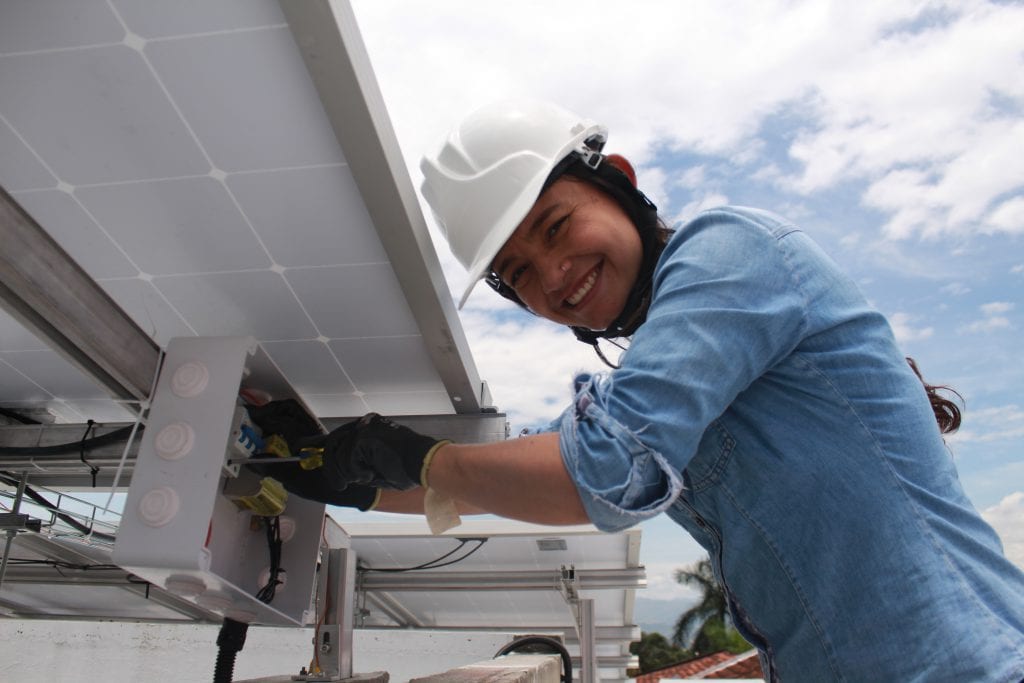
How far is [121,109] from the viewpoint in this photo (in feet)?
8.18

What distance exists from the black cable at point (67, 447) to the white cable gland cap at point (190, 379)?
1470 millimetres

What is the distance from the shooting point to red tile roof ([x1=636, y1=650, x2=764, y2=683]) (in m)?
24.9

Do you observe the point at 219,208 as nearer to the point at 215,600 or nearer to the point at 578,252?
the point at 215,600

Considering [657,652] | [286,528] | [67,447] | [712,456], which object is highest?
[657,652]

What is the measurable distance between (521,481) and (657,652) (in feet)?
166

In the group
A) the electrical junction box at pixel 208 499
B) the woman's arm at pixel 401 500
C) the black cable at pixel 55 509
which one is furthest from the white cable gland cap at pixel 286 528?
the black cable at pixel 55 509

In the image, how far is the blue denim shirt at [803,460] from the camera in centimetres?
127

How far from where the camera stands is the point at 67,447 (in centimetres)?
405

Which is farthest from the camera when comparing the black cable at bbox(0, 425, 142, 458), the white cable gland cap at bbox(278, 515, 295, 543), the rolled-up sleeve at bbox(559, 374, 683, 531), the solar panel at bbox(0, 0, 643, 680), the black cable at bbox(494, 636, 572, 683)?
the black cable at bbox(494, 636, 572, 683)

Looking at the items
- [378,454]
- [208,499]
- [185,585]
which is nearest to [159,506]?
[208,499]

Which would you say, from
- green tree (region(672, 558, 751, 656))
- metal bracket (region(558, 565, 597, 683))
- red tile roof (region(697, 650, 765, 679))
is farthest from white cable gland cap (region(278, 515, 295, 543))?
green tree (region(672, 558, 751, 656))

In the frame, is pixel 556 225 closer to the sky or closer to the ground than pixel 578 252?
closer to the sky

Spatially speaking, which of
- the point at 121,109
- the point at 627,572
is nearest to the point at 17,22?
the point at 121,109

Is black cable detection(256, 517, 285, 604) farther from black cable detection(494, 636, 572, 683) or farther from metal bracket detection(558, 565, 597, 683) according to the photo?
metal bracket detection(558, 565, 597, 683)
